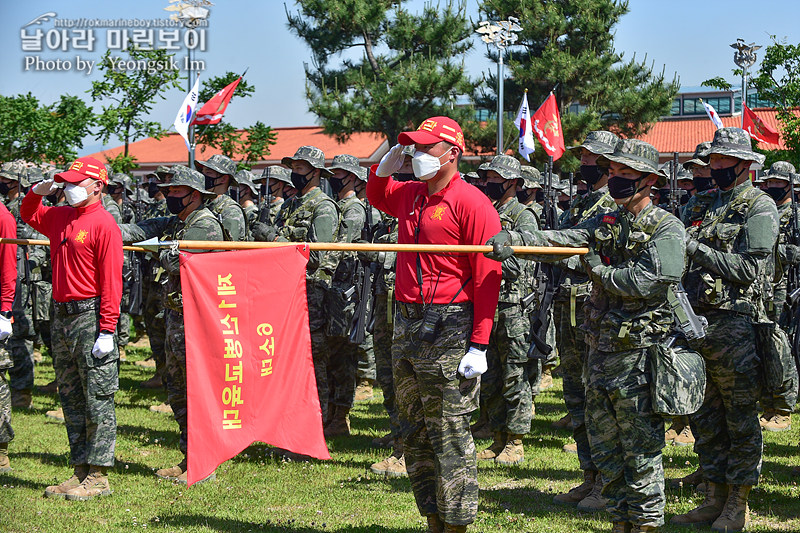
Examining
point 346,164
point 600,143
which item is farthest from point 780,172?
point 346,164

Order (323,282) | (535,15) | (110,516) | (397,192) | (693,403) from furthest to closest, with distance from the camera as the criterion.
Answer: (535,15) → (323,282) → (110,516) → (397,192) → (693,403)

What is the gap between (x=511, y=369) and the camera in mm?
8711

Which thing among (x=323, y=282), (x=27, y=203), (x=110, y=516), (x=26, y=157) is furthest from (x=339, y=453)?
(x=26, y=157)

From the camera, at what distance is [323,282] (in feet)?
31.5

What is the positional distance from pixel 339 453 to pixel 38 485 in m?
2.88

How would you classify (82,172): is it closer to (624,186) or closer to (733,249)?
(624,186)

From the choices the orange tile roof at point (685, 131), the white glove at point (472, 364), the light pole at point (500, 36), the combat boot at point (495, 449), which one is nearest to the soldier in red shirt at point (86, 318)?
the white glove at point (472, 364)

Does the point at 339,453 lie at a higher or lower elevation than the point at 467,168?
lower

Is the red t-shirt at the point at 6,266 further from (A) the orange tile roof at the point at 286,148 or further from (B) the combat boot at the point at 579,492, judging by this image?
(A) the orange tile roof at the point at 286,148

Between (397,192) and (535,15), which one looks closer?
(397,192)

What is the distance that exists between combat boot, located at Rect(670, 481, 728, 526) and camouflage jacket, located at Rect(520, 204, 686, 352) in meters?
1.74

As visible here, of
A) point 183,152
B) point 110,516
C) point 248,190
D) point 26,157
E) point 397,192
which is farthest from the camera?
point 183,152

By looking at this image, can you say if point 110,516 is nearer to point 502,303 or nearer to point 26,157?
point 502,303

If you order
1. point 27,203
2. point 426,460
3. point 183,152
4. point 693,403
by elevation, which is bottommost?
point 426,460
